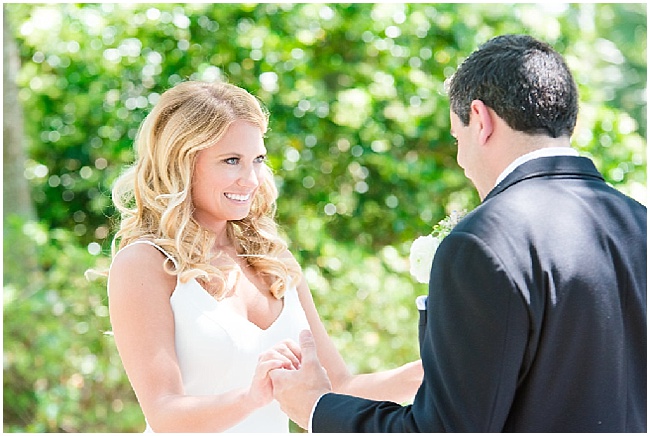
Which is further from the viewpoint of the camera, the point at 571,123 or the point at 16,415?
the point at 16,415

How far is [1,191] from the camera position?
6.07 meters

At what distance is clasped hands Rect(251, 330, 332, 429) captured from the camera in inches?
86.0

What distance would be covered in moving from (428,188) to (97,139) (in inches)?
99.6

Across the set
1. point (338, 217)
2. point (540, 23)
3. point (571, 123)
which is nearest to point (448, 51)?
point (540, 23)

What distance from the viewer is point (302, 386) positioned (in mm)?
2217

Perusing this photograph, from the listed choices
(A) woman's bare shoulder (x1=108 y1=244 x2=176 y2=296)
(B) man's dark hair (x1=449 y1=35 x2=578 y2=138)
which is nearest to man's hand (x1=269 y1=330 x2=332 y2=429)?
(A) woman's bare shoulder (x1=108 y1=244 x2=176 y2=296)

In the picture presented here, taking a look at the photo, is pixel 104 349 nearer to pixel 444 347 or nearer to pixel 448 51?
pixel 448 51

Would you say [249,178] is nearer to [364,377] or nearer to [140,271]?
[140,271]

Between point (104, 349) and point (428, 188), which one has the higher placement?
point (428, 188)

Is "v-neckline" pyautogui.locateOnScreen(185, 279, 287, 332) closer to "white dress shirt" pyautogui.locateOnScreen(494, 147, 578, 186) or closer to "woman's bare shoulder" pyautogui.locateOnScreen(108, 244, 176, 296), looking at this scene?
"woman's bare shoulder" pyautogui.locateOnScreen(108, 244, 176, 296)

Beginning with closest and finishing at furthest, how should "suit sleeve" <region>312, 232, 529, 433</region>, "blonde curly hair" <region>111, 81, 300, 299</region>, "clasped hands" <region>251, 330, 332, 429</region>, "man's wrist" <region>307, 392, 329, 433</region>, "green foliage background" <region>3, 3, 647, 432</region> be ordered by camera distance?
1. "suit sleeve" <region>312, 232, 529, 433</region>
2. "man's wrist" <region>307, 392, 329, 433</region>
3. "clasped hands" <region>251, 330, 332, 429</region>
4. "blonde curly hair" <region>111, 81, 300, 299</region>
5. "green foliage background" <region>3, 3, 647, 432</region>

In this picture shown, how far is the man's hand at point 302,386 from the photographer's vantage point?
2.17m

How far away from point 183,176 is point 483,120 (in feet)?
3.66

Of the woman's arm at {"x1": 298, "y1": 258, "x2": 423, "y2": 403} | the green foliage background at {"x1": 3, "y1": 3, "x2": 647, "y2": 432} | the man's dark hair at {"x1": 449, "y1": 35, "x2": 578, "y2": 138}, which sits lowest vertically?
the green foliage background at {"x1": 3, "y1": 3, "x2": 647, "y2": 432}
